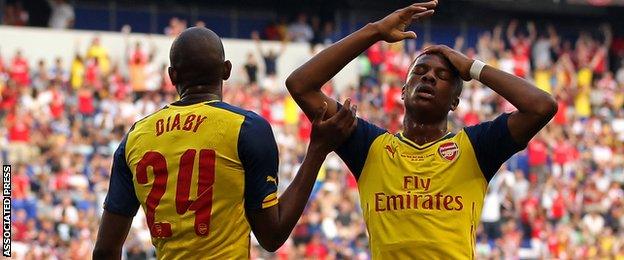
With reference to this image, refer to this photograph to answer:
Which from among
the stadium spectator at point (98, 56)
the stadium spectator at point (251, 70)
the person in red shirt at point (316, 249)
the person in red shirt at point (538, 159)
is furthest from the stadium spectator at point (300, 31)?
the person in red shirt at point (316, 249)

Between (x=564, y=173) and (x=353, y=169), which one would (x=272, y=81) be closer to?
(x=564, y=173)

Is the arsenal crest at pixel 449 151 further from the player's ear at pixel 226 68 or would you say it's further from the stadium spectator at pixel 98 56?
the stadium spectator at pixel 98 56

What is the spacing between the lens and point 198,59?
5.39 m

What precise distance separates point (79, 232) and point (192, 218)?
13617 millimetres

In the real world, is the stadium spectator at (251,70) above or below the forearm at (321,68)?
below

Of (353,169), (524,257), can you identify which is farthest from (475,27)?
(353,169)

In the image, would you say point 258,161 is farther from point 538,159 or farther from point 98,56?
point 538,159

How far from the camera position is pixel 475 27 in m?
34.4

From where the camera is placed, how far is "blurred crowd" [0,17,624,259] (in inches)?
770

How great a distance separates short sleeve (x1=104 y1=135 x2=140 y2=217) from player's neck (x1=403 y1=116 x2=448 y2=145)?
4.89ft

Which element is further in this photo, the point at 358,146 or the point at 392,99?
the point at 392,99

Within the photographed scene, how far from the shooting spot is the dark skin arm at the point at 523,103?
5977mm

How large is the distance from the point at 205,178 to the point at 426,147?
54.1 inches

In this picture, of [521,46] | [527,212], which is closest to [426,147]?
[527,212]
